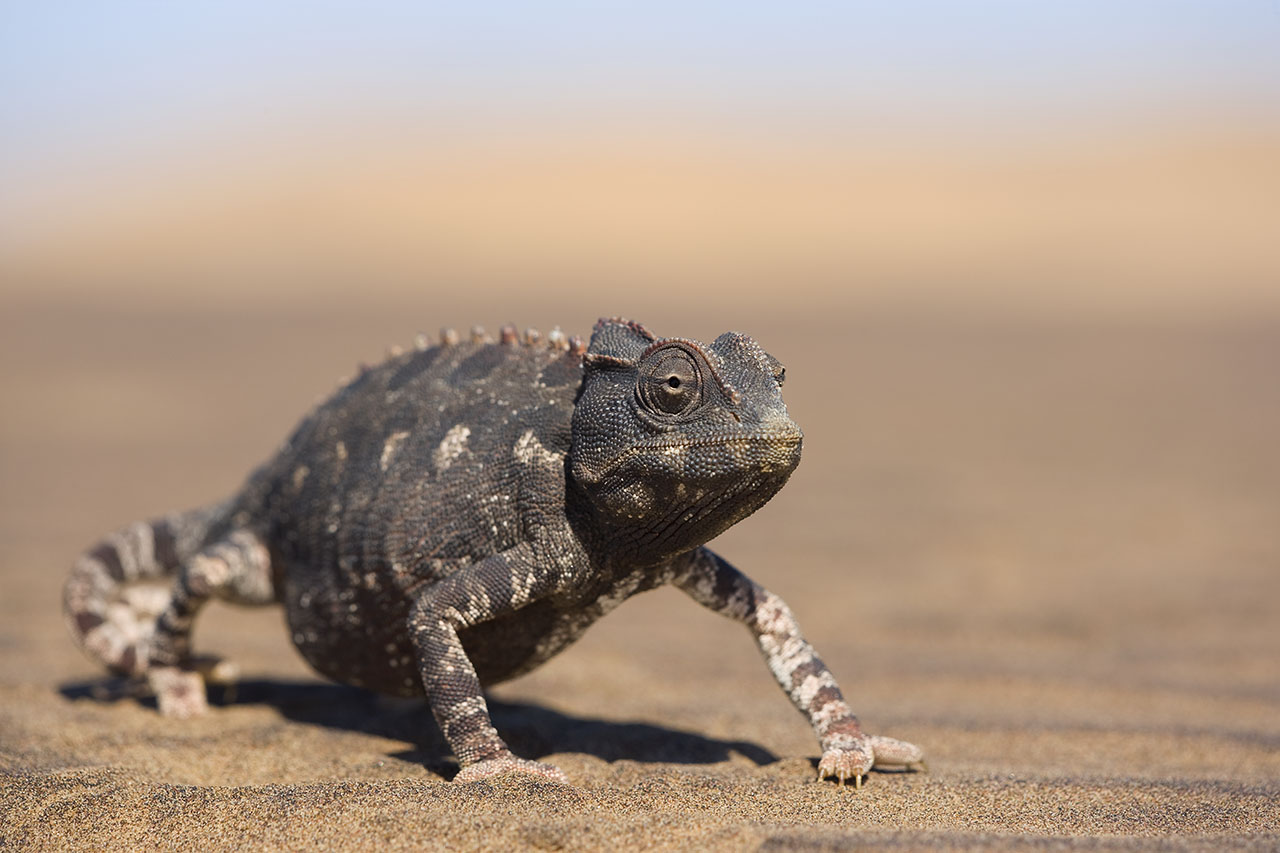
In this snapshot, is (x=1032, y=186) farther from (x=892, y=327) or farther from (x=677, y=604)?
(x=677, y=604)

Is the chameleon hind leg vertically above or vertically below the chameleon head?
below

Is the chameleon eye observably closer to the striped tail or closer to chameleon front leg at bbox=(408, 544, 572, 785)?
chameleon front leg at bbox=(408, 544, 572, 785)

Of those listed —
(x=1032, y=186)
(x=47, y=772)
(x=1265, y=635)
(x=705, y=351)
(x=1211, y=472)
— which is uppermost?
(x=1032, y=186)

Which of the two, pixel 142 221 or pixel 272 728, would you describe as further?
pixel 142 221

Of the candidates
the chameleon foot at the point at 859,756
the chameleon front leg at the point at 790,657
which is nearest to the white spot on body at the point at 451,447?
the chameleon front leg at the point at 790,657

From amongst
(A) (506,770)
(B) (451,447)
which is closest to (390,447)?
(B) (451,447)

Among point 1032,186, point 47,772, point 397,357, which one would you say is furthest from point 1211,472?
point 1032,186

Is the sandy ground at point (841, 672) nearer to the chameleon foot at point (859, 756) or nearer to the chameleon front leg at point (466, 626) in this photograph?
the chameleon foot at point (859, 756)

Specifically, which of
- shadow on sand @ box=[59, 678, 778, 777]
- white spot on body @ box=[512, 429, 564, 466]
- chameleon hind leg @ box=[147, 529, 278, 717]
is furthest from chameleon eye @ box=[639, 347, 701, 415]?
chameleon hind leg @ box=[147, 529, 278, 717]

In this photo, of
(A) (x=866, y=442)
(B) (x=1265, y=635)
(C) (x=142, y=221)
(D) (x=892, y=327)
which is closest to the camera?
(B) (x=1265, y=635)
